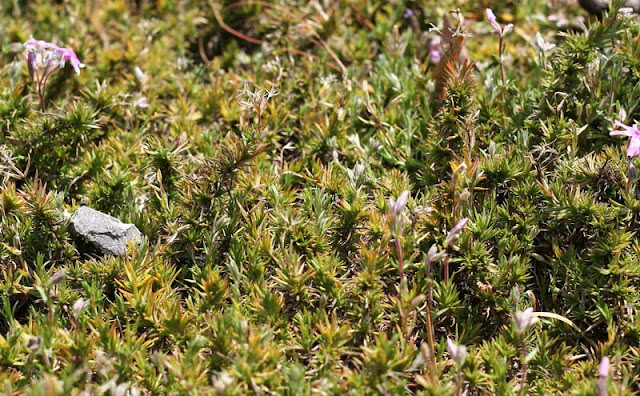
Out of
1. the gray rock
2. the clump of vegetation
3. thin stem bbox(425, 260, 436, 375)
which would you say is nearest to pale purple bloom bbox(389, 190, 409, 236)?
the clump of vegetation

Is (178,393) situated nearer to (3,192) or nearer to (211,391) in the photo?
(211,391)

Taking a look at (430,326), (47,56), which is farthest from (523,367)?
(47,56)

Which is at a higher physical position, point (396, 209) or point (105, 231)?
point (396, 209)

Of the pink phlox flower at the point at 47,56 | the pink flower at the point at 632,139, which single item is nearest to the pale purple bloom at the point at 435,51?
the pink flower at the point at 632,139

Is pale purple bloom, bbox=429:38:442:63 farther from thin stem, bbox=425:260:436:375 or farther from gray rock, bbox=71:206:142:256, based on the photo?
gray rock, bbox=71:206:142:256

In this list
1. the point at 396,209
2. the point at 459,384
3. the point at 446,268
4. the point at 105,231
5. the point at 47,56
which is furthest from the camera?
the point at 47,56

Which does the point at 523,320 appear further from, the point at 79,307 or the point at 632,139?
the point at 79,307

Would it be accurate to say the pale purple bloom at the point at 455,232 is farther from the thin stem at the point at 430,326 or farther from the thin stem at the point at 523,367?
the thin stem at the point at 523,367
